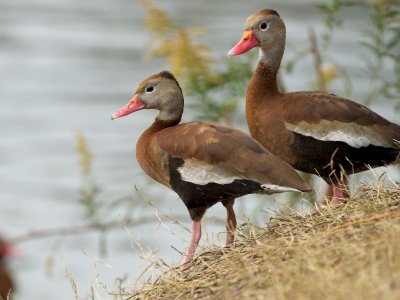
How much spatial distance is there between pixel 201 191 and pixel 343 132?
1.02 metres

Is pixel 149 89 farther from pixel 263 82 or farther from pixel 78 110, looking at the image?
pixel 78 110

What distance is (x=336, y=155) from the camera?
7430 mm

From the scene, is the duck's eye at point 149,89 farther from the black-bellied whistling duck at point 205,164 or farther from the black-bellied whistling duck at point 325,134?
the black-bellied whistling duck at point 325,134

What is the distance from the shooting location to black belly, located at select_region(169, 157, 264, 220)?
674 cm

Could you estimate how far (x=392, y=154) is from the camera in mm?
7445

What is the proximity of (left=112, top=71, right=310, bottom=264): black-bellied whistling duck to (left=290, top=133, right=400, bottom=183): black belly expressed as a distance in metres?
0.62

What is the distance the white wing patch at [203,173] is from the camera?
677 cm

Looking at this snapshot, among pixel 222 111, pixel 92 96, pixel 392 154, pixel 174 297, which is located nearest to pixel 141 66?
pixel 92 96

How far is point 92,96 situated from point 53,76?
1.92 m

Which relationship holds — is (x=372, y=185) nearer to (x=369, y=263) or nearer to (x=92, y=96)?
(x=369, y=263)

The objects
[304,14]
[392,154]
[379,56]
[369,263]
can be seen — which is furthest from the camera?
[304,14]

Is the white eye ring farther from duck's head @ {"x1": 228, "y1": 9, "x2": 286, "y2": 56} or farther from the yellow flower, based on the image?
the yellow flower

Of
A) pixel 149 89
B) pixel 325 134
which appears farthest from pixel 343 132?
pixel 149 89

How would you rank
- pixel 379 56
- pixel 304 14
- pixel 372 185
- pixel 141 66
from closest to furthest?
pixel 372 185 → pixel 379 56 → pixel 141 66 → pixel 304 14
